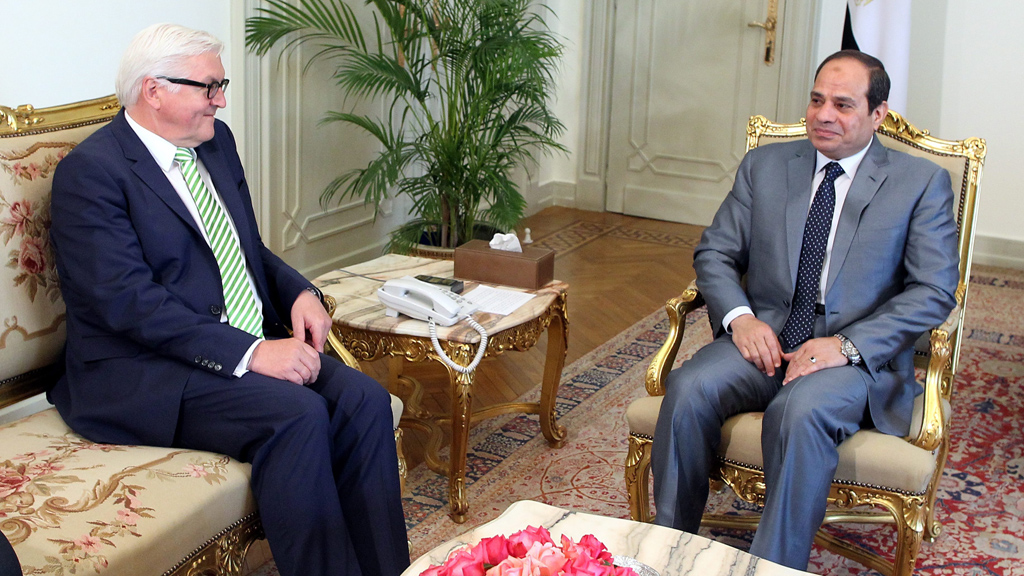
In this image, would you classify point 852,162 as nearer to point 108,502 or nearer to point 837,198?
point 837,198

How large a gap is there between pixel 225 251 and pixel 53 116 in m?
0.53

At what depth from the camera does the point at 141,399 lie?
2123 mm

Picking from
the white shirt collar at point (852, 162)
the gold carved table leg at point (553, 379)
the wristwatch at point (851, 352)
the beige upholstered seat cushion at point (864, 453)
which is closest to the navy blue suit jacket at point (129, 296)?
the beige upholstered seat cushion at point (864, 453)

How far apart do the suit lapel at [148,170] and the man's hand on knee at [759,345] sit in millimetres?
1385

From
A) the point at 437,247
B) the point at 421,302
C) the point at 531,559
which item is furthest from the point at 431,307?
the point at 437,247

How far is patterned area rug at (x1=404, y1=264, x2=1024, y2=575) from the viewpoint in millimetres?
2711

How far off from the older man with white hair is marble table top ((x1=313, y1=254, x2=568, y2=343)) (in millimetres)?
359

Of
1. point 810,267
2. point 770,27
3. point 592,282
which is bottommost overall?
point 592,282

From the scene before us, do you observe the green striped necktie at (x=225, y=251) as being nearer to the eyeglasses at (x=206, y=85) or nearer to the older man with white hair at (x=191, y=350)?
the older man with white hair at (x=191, y=350)

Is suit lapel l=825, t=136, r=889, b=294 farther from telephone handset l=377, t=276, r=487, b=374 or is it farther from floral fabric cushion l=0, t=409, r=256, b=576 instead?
floral fabric cushion l=0, t=409, r=256, b=576

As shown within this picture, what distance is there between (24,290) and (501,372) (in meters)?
2.08

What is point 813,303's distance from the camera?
8.43 ft

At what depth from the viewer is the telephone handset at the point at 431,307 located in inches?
104

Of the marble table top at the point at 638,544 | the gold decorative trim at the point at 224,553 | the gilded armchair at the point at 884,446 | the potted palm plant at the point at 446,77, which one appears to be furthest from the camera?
the potted palm plant at the point at 446,77
